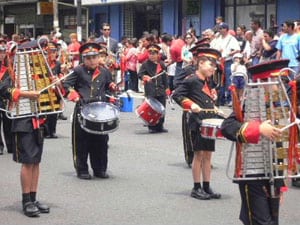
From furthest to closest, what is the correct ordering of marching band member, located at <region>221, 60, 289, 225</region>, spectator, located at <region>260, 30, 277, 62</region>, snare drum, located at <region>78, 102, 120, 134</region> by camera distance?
spectator, located at <region>260, 30, 277, 62</region>, snare drum, located at <region>78, 102, 120, 134</region>, marching band member, located at <region>221, 60, 289, 225</region>

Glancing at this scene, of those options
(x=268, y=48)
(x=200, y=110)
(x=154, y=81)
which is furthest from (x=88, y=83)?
(x=268, y=48)

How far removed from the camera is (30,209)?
7270mm

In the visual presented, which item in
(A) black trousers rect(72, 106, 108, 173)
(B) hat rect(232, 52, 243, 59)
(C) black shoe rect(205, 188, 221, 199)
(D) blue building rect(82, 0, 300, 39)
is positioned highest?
(D) blue building rect(82, 0, 300, 39)

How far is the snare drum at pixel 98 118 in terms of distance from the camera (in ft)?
29.4

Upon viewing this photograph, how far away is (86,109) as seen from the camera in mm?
9141

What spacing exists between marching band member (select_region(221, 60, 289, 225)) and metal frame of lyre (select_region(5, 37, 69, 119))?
2787 millimetres

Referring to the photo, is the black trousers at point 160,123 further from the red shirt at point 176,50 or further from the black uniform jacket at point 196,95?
the black uniform jacket at point 196,95

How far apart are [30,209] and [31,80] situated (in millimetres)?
1336

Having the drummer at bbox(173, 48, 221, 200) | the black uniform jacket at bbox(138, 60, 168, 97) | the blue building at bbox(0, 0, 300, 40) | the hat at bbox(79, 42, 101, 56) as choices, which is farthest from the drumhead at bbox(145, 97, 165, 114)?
the blue building at bbox(0, 0, 300, 40)

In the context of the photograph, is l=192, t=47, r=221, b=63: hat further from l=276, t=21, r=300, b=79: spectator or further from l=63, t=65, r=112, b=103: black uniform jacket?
l=276, t=21, r=300, b=79: spectator

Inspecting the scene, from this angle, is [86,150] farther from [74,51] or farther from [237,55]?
[74,51]

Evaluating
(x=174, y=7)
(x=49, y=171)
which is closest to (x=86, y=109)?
(x=49, y=171)

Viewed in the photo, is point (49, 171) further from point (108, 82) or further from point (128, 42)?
point (128, 42)

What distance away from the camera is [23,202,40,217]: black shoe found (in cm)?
727
